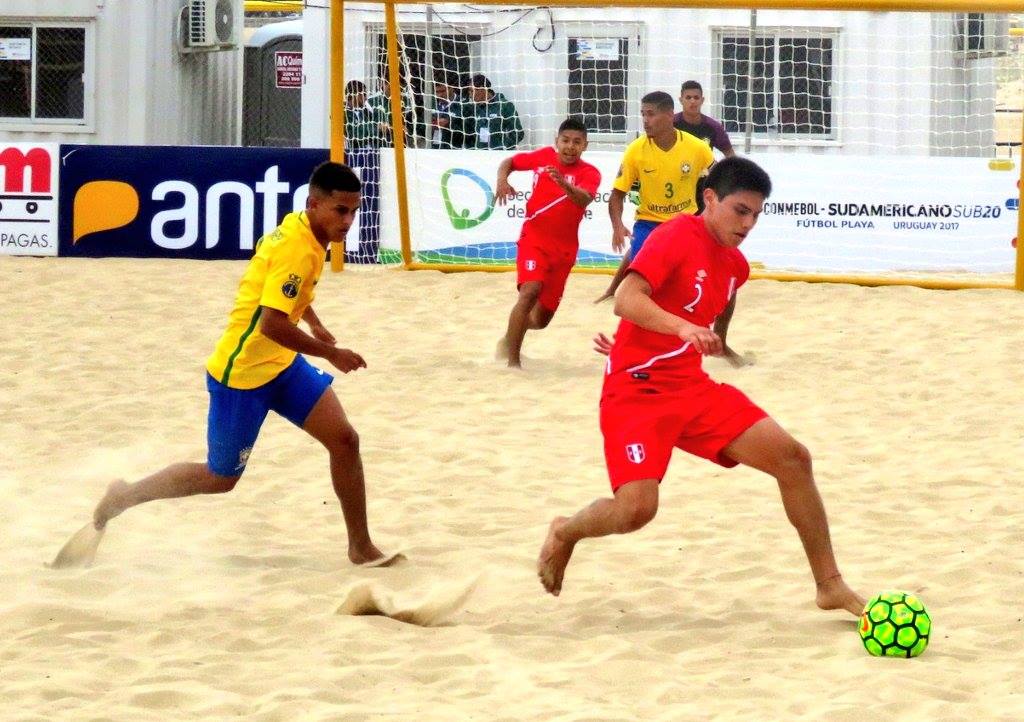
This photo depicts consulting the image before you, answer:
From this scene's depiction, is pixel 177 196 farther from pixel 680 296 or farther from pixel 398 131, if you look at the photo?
pixel 680 296

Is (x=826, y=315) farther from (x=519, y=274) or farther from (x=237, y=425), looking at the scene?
(x=237, y=425)

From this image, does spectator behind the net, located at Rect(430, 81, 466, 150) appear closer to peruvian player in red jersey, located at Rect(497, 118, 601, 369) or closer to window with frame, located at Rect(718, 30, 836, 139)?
window with frame, located at Rect(718, 30, 836, 139)

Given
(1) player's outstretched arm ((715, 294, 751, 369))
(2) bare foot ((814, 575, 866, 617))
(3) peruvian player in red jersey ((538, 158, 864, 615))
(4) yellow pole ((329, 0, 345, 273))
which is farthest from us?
(4) yellow pole ((329, 0, 345, 273))

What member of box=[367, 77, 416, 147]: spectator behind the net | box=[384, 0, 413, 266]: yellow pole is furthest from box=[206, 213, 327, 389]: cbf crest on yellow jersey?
box=[367, 77, 416, 147]: spectator behind the net

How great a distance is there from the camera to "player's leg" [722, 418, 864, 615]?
465 centimetres

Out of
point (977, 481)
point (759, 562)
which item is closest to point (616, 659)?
point (759, 562)

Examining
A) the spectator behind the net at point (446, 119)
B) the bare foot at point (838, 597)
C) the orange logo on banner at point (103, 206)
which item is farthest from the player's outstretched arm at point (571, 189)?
the orange logo on banner at point (103, 206)

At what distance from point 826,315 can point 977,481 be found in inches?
196

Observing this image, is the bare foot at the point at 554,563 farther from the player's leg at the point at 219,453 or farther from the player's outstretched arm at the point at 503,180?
the player's outstretched arm at the point at 503,180

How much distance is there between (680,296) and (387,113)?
10.9m

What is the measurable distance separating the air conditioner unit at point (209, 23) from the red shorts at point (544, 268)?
30.3ft

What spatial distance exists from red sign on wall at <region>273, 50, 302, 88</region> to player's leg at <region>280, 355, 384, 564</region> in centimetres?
1516

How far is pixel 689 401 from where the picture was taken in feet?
15.4

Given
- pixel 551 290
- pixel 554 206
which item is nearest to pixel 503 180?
pixel 554 206
